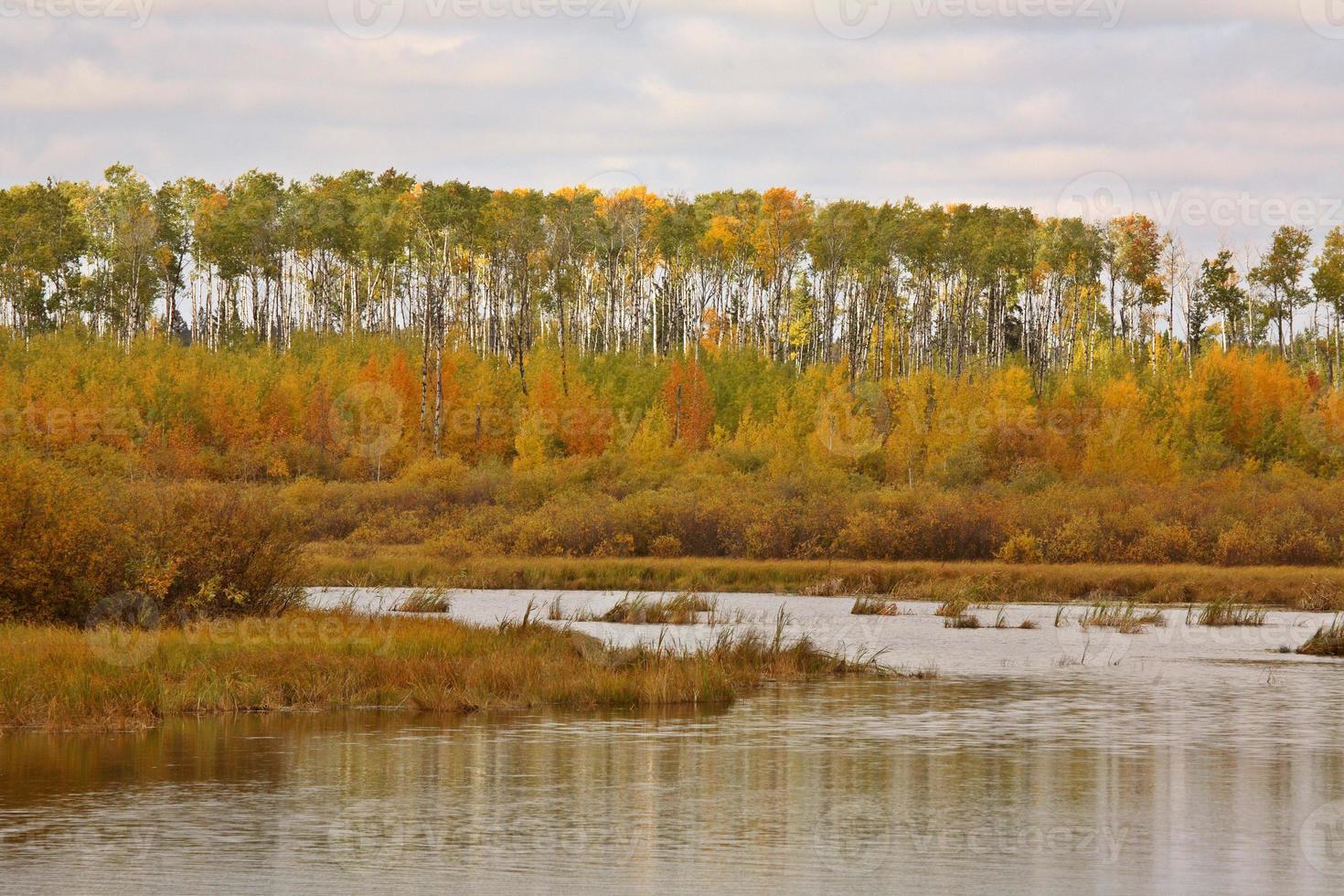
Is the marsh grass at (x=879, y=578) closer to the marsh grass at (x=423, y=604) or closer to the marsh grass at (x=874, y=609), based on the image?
the marsh grass at (x=874, y=609)

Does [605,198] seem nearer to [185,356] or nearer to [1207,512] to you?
[185,356]

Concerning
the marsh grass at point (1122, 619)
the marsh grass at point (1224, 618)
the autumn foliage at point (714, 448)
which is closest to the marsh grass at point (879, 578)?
the autumn foliage at point (714, 448)

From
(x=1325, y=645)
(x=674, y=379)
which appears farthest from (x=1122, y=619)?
(x=674, y=379)

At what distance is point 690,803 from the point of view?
18734mm

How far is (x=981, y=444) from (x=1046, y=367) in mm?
26754

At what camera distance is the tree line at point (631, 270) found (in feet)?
353

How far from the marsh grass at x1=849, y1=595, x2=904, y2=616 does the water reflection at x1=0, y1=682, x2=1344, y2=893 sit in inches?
772

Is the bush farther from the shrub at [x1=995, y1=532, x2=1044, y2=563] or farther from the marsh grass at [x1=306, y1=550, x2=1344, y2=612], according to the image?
the shrub at [x1=995, y1=532, x2=1044, y2=563]

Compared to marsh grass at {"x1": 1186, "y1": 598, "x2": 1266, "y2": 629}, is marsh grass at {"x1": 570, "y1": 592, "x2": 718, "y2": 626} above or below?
above

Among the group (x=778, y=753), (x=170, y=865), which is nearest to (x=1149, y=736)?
(x=778, y=753)

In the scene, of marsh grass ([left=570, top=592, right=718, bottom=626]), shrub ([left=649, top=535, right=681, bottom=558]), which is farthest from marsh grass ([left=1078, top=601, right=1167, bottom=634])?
shrub ([left=649, top=535, right=681, bottom=558])

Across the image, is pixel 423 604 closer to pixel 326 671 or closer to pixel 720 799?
pixel 326 671

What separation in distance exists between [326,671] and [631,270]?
323 ft

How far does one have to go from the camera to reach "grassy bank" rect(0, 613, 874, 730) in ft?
76.7
